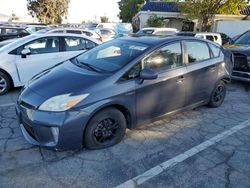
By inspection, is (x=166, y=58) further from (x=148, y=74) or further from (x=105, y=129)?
(x=105, y=129)

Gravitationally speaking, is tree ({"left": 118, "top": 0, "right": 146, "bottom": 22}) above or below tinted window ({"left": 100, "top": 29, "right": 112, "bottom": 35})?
above

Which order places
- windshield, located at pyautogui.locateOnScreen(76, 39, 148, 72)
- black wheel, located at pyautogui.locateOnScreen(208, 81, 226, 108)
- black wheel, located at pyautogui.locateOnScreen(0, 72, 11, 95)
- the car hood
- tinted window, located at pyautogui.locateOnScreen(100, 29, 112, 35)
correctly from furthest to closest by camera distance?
tinted window, located at pyautogui.locateOnScreen(100, 29, 112, 35) → black wheel, located at pyautogui.locateOnScreen(0, 72, 11, 95) → black wheel, located at pyautogui.locateOnScreen(208, 81, 226, 108) → windshield, located at pyautogui.locateOnScreen(76, 39, 148, 72) → the car hood

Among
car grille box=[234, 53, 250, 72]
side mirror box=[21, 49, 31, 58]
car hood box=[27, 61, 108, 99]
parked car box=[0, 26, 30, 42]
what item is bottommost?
car grille box=[234, 53, 250, 72]

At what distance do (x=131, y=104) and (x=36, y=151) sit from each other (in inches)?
57.1

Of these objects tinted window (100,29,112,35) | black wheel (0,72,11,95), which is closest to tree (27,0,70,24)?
tinted window (100,29,112,35)

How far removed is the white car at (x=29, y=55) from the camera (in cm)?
601

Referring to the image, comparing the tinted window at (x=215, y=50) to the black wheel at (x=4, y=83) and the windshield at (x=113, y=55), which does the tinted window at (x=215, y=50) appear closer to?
the windshield at (x=113, y=55)

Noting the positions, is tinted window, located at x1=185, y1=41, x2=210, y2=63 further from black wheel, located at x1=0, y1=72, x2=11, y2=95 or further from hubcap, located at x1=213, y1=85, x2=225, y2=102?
black wheel, located at x1=0, y1=72, x2=11, y2=95

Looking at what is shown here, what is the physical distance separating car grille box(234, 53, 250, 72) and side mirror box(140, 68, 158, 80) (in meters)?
4.37

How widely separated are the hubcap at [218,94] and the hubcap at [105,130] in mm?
2636

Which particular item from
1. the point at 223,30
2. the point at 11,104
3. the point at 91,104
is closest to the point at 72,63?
the point at 91,104

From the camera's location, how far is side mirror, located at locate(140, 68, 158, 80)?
3.70 m

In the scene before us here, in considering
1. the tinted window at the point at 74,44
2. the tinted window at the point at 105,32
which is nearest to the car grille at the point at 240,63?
the tinted window at the point at 74,44

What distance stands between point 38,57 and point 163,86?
3.60 m
